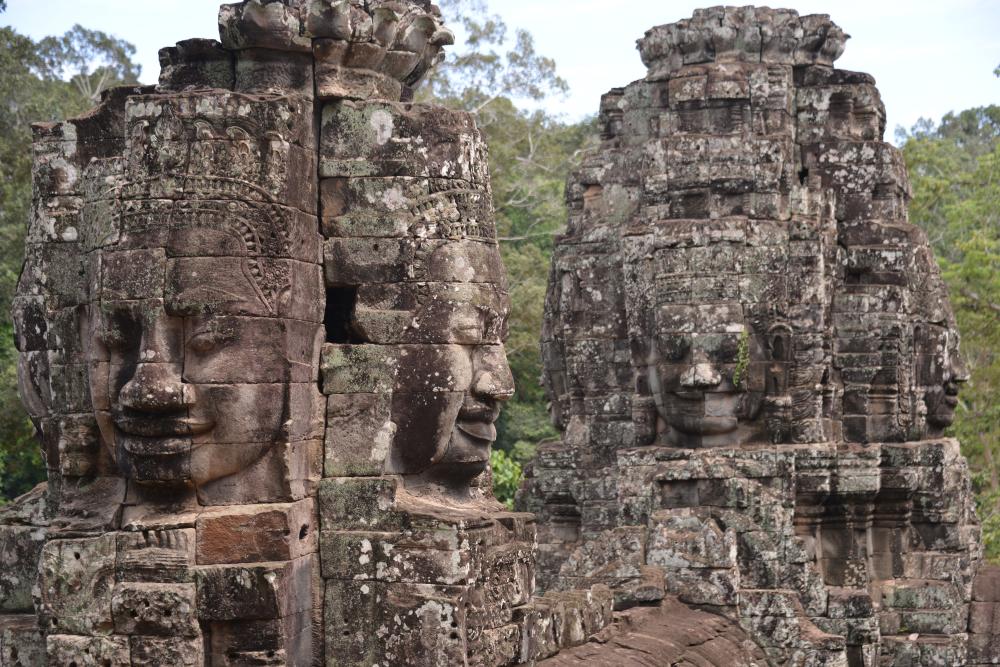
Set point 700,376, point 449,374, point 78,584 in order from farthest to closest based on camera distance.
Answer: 1. point 700,376
2. point 449,374
3. point 78,584

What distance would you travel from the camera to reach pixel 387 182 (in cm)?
1043

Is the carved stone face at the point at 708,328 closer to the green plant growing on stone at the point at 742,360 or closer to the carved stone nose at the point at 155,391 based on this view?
the green plant growing on stone at the point at 742,360

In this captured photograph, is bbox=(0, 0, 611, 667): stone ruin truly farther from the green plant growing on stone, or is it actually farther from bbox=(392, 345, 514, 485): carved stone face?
the green plant growing on stone

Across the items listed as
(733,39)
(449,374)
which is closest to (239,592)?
(449,374)

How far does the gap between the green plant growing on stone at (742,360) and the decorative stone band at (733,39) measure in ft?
10.8

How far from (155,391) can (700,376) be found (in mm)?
Answer: 9362

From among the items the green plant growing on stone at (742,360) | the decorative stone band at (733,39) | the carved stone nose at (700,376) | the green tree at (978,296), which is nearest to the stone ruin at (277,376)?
the carved stone nose at (700,376)

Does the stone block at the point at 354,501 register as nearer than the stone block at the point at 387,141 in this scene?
Yes

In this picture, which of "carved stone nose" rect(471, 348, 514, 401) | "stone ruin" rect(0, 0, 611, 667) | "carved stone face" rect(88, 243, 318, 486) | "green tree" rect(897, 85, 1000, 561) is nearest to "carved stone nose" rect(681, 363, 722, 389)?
"stone ruin" rect(0, 0, 611, 667)

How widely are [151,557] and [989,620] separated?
14.0 meters

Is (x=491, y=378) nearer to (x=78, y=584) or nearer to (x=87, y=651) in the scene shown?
(x=78, y=584)

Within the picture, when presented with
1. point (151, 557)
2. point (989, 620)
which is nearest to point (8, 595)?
point (151, 557)

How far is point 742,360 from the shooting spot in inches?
725

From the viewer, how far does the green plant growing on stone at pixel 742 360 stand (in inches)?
722
